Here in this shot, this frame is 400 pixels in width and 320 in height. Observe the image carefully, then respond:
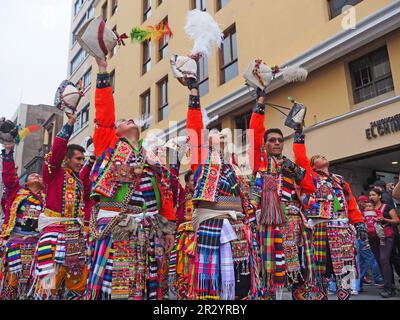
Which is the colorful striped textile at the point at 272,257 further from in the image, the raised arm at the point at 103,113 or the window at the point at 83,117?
the window at the point at 83,117

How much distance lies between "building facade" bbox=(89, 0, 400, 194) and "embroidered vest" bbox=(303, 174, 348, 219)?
92.2 inches

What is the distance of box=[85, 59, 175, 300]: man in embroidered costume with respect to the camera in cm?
268

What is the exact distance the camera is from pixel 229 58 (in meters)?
12.2

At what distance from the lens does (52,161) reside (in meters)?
3.40

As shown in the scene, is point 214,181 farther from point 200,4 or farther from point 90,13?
point 90,13

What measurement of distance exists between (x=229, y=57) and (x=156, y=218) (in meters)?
10.1

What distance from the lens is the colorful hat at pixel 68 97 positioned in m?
3.30

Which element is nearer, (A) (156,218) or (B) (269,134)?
(A) (156,218)

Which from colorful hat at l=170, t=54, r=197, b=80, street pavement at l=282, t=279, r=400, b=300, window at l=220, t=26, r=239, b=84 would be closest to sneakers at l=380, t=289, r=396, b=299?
street pavement at l=282, t=279, r=400, b=300

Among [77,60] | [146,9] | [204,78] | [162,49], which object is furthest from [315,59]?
[77,60]

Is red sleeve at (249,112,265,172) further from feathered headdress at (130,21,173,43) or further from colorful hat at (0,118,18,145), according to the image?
colorful hat at (0,118,18,145)
